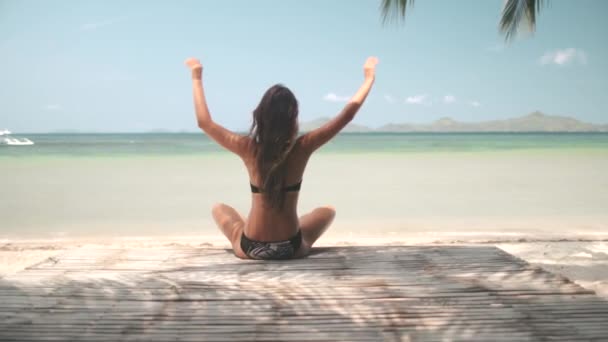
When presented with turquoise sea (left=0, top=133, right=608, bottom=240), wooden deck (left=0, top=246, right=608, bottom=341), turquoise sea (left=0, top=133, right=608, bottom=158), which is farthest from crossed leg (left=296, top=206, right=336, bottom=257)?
turquoise sea (left=0, top=133, right=608, bottom=158)

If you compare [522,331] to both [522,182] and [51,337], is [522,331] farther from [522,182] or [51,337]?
[522,182]

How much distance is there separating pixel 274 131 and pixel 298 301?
825 millimetres

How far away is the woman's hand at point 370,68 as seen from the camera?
8.29 feet

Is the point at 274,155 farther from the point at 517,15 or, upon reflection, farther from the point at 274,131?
the point at 517,15

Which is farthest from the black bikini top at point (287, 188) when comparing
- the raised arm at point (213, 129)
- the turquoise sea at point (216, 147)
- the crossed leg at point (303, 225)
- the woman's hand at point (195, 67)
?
the turquoise sea at point (216, 147)

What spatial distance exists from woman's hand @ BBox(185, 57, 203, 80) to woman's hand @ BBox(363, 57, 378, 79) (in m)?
0.92

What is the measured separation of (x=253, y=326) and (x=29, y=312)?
2.79ft

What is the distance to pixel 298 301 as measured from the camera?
179 cm

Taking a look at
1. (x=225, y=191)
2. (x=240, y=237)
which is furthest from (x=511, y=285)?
(x=225, y=191)

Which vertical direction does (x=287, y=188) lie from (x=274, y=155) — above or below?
below

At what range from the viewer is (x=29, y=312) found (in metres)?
1.71

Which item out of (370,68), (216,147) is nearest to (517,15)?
(370,68)

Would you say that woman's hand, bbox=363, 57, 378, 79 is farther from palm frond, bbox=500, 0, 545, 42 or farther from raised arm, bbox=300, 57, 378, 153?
palm frond, bbox=500, 0, 545, 42

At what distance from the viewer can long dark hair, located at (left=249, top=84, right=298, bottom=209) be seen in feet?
7.23
